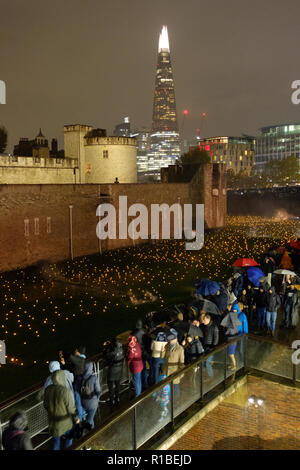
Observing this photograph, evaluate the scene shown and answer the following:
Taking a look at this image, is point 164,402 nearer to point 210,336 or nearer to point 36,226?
point 210,336

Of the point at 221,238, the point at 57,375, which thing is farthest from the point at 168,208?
the point at 57,375

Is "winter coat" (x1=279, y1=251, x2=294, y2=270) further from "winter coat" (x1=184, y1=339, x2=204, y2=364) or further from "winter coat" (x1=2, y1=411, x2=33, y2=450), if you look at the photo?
"winter coat" (x1=2, y1=411, x2=33, y2=450)

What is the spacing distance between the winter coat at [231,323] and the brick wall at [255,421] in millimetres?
1068

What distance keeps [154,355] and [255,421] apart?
2958 mm

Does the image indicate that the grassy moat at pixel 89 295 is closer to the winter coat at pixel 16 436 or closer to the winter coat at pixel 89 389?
the winter coat at pixel 89 389

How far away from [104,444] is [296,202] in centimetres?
5783

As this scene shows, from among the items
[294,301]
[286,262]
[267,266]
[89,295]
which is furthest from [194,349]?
[89,295]

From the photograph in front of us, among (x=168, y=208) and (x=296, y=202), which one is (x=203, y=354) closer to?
(x=168, y=208)

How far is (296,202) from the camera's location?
59.6 m

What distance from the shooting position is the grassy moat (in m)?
12.7

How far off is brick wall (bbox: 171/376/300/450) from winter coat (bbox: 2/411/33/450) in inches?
164

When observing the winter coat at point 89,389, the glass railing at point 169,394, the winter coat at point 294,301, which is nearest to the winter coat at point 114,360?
the glass railing at point 169,394

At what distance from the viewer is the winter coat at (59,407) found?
6.16 metres

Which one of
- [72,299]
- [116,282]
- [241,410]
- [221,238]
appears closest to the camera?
[241,410]
